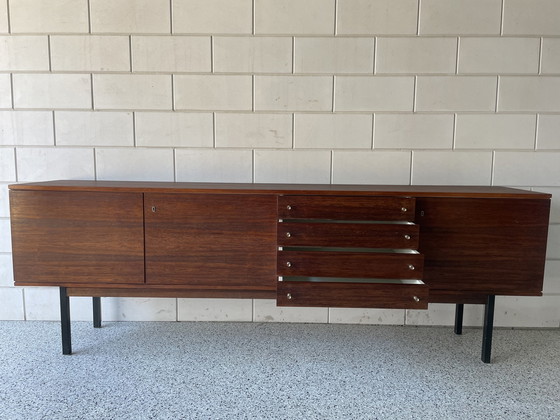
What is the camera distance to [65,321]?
200 cm

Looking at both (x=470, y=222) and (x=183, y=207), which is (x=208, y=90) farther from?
(x=470, y=222)

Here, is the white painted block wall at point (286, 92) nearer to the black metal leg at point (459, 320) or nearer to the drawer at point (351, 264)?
the black metal leg at point (459, 320)

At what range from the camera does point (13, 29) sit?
89.5 inches

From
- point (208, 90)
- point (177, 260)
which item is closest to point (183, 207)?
point (177, 260)

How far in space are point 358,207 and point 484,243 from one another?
1.97ft

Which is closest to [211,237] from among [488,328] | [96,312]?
[96,312]

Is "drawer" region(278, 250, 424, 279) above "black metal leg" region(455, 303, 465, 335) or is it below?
above

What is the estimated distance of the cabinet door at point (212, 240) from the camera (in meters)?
1.86

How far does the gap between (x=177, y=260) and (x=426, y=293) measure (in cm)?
109

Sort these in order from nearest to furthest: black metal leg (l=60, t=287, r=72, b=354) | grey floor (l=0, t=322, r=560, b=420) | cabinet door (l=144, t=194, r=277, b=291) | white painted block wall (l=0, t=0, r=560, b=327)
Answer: grey floor (l=0, t=322, r=560, b=420) < cabinet door (l=144, t=194, r=277, b=291) < black metal leg (l=60, t=287, r=72, b=354) < white painted block wall (l=0, t=0, r=560, b=327)

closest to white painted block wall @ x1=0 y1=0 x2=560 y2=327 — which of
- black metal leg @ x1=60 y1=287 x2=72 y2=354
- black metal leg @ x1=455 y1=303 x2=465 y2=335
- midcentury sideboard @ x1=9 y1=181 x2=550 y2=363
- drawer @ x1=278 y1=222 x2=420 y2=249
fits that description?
black metal leg @ x1=455 y1=303 x2=465 y2=335

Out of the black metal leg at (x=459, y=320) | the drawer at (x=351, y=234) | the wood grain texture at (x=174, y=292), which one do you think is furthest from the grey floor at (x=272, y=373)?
the drawer at (x=351, y=234)

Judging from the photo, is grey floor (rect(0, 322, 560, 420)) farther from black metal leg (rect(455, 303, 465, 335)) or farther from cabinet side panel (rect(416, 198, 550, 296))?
cabinet side panel (rect(416, 198, 550, 296))

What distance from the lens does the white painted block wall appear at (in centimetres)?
224
